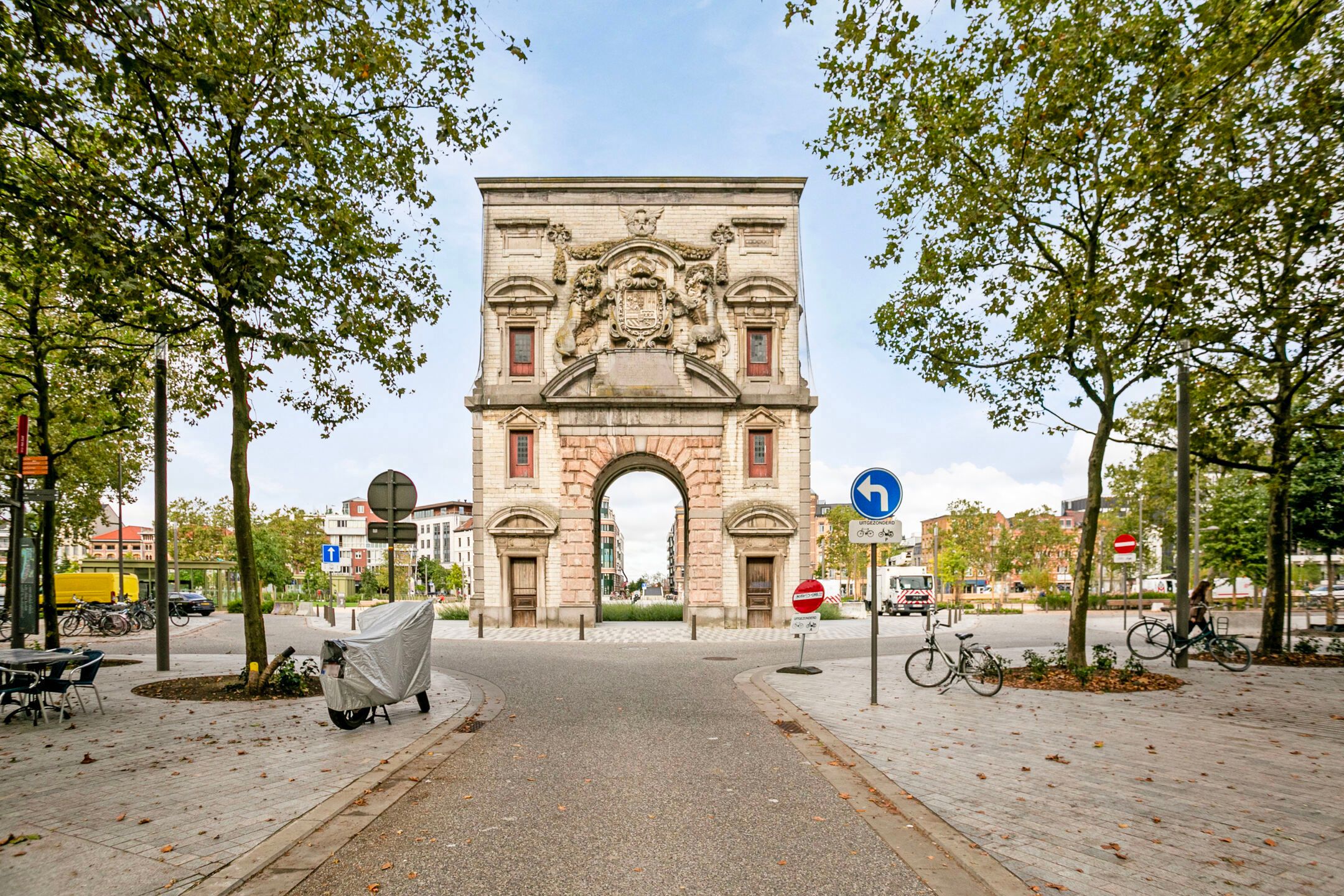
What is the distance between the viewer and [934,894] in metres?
4.63

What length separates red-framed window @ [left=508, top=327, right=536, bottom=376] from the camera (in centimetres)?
3061

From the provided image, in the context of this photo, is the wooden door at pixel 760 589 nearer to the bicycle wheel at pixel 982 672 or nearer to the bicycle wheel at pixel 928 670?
the bicycle wheel at pixel 928 670

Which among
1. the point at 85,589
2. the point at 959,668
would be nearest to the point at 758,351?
the point at 959,668

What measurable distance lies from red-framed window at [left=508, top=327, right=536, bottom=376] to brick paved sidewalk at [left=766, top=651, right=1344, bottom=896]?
20.3 meters

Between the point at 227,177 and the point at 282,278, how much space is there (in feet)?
7.36

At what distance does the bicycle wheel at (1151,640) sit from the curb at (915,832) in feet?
32.1

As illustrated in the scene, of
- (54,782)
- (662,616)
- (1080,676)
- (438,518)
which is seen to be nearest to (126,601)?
(662,616)

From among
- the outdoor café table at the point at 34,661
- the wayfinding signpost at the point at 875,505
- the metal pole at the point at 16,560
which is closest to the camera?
the outdoor café table at the point at 34,661

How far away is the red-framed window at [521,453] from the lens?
99.1ft

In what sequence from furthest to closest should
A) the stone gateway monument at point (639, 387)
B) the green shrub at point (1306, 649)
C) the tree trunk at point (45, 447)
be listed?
the stone gateway monument at point (639, 387) < the green shrub at point (1306, 649) < the tree trunk at point (45, 447)

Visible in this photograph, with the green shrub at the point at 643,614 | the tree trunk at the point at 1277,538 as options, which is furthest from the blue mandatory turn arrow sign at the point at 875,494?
the green shrub at the point at 643,614

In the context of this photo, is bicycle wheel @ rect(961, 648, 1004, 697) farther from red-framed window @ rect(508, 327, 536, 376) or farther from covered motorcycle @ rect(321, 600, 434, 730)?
red-framed window @ rect(508, 327, 536, 376)

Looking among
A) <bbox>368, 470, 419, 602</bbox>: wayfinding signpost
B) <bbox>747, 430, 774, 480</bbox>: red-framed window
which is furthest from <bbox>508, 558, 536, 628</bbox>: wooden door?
<bbox>368, 470, 419, 602</bbox>: wayfinding signpost

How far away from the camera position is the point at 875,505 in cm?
1157
